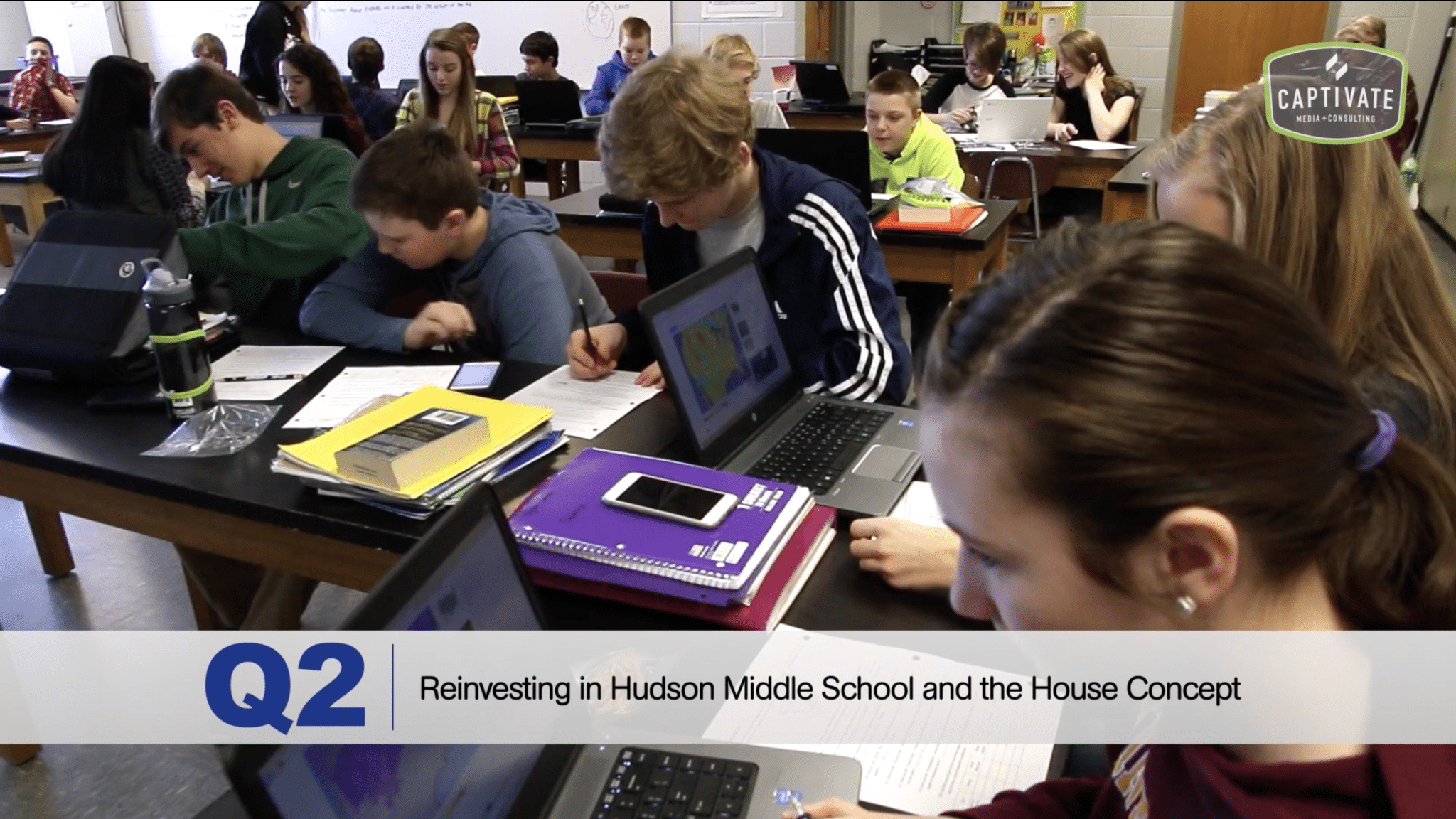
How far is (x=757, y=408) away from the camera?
141cm

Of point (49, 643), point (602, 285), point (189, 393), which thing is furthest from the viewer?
point (602, 285)

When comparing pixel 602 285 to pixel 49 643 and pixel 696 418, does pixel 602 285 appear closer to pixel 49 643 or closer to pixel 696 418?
pixel 696 418

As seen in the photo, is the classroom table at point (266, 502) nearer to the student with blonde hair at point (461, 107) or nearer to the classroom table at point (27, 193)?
the student with blonde hair at point (461, 107)

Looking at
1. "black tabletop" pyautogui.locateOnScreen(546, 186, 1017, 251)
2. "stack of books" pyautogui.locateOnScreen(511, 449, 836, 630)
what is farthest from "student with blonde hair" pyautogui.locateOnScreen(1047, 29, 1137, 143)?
"stack of books" pyautogui.locateOnScreen(511, 449, 836, 630)

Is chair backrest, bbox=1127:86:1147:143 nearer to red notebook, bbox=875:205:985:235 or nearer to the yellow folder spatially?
red notebook, bbox=875:205:985:235

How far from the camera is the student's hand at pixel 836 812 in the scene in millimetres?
737

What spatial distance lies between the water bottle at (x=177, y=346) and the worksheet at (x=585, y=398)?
0.46m

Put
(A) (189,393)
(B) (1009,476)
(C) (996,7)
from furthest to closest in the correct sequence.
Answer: (C) (996,7), (A) (189,393), (B) (1009,476)

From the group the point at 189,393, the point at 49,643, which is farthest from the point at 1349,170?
the point at 49,643

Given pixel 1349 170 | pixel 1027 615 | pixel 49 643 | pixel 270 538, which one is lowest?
pixel 49 643

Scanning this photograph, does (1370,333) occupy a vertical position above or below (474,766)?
above

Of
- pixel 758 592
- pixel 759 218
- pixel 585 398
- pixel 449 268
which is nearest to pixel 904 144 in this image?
pixel 759 218

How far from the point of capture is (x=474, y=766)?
69 cm

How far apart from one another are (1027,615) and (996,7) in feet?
24.6
